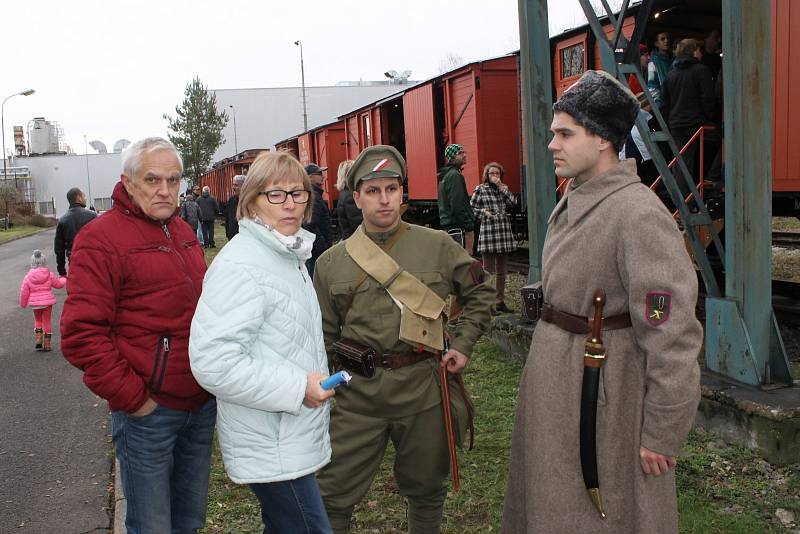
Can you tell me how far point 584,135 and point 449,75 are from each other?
11.9 meters

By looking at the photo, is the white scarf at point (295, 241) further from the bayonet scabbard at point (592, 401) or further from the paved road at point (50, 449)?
the paved road at point (50, 449)

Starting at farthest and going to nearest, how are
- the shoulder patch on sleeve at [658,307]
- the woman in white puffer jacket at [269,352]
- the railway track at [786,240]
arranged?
the railway track at [786,240], the woman in white puffer jacket at [269,352], the shoulder patch on sleeve at [658,307]

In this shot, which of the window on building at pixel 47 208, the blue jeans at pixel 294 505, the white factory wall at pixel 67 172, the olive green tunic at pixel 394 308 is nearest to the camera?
the blue jeans at pixel 294 505

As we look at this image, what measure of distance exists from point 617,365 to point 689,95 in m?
5.81

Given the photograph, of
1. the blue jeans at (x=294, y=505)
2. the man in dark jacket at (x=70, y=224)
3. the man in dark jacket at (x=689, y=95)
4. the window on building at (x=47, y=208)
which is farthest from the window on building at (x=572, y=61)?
the window on building at (x=47, y=208)

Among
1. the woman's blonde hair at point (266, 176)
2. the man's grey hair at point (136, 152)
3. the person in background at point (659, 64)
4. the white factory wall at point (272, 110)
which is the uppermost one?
the white factory wall at point (272, 110)

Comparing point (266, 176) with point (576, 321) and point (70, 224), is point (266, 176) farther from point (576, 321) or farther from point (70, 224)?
point (70, 224)

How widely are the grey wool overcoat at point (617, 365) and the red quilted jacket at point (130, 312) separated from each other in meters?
1.27

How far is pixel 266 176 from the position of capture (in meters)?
2.54

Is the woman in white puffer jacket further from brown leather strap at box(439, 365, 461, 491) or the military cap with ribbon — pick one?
brown leather strap at box(439, 365, 461, 491)

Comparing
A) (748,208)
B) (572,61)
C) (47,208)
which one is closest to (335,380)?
(748,208)

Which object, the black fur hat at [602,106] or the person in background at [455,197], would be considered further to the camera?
the person in background at [455,197]

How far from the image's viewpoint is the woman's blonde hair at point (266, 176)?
2.54 m

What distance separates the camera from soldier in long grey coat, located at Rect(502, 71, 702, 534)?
7.17ft
